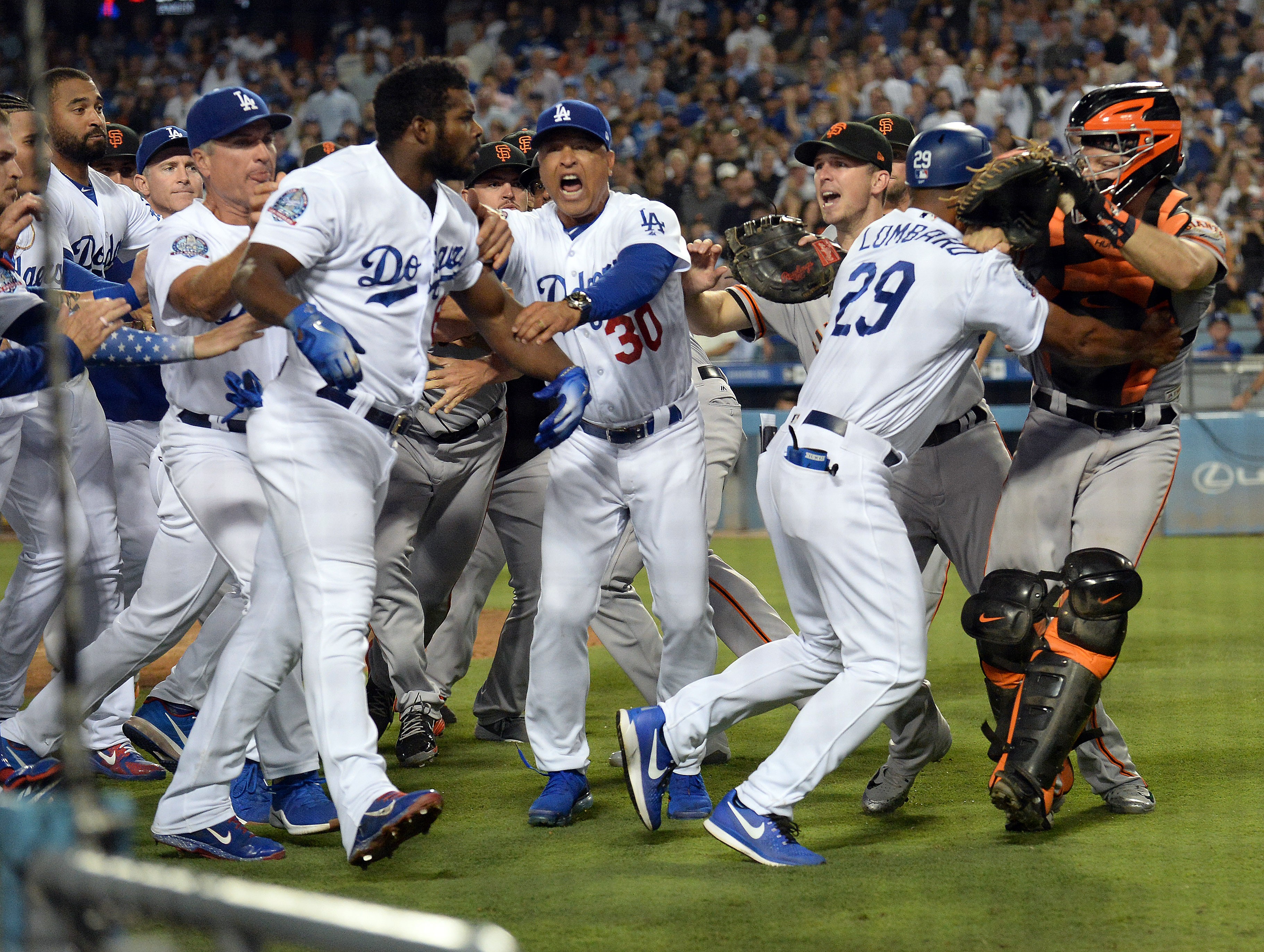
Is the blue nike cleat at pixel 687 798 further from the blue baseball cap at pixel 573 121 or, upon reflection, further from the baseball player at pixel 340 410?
the blue baseball cap at pixel 573 121

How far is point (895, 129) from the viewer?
4980 millimetres

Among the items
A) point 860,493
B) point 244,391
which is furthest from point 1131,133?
point 244,391

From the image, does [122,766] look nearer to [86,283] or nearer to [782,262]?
[86,283]

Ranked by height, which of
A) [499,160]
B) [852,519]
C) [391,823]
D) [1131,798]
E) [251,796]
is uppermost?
[499,160]

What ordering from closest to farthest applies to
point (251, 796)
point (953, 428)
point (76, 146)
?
point (251, 796) < point (953, 428) < point (76, 146)

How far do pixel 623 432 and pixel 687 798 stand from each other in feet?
3.47

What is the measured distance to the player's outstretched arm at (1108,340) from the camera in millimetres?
3578

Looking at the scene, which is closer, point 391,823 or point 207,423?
point 391,823

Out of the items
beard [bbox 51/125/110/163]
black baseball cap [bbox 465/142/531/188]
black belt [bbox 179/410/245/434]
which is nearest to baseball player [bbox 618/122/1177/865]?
black belt [bbox 179/410/245/434]

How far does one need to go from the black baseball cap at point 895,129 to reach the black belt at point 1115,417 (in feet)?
4.70

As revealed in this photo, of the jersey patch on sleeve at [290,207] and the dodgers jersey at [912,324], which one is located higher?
the jersey patch on sleeve at [290,207]

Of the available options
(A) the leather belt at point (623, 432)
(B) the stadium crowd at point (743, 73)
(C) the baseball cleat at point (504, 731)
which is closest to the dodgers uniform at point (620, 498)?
(A) the leather belt at point (623, 432)

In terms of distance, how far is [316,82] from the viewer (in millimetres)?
17250

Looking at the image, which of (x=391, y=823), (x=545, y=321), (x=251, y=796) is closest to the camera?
(x=391, y=823)
